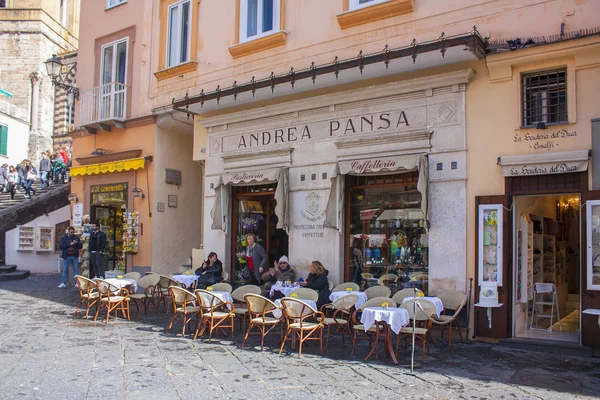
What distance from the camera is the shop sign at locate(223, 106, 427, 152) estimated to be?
988cm

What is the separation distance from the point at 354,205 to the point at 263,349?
3.84 meters

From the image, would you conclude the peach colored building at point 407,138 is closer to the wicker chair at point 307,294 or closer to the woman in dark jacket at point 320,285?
the woman in dark jacket at point 320,285

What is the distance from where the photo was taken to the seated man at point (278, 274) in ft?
35.1

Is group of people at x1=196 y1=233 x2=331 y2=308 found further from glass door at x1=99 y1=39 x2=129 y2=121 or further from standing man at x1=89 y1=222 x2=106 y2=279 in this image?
glass door at x1=99 y1=39 x2=129 y2=121

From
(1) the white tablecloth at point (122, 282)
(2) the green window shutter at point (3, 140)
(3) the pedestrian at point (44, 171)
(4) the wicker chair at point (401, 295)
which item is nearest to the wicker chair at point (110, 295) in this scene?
(1) the white tablecloth at point (122, 282)

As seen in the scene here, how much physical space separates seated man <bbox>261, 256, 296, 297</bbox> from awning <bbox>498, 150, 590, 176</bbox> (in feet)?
14.5

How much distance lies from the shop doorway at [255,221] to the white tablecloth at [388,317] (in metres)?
5.10

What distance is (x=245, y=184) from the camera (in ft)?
40.4

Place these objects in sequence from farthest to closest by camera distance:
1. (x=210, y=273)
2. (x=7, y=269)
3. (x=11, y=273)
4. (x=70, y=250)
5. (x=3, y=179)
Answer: (x=3, y=179), (x=7, y=269), (x=11, y=273), (x=70, y=250), (x=210, y=273)

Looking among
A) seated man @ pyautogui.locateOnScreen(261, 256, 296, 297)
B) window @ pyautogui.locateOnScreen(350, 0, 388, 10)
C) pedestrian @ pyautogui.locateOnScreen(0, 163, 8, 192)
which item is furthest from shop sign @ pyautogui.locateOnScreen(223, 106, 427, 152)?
pedestrian @ pyautogui.locateOnScreen(0, 163, 8, 192)

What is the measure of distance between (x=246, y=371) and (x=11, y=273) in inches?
524

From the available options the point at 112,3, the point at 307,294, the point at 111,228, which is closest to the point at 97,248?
the point at 111,228

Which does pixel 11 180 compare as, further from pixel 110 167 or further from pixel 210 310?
pixel 210 310

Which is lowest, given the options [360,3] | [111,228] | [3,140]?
[111,228]
